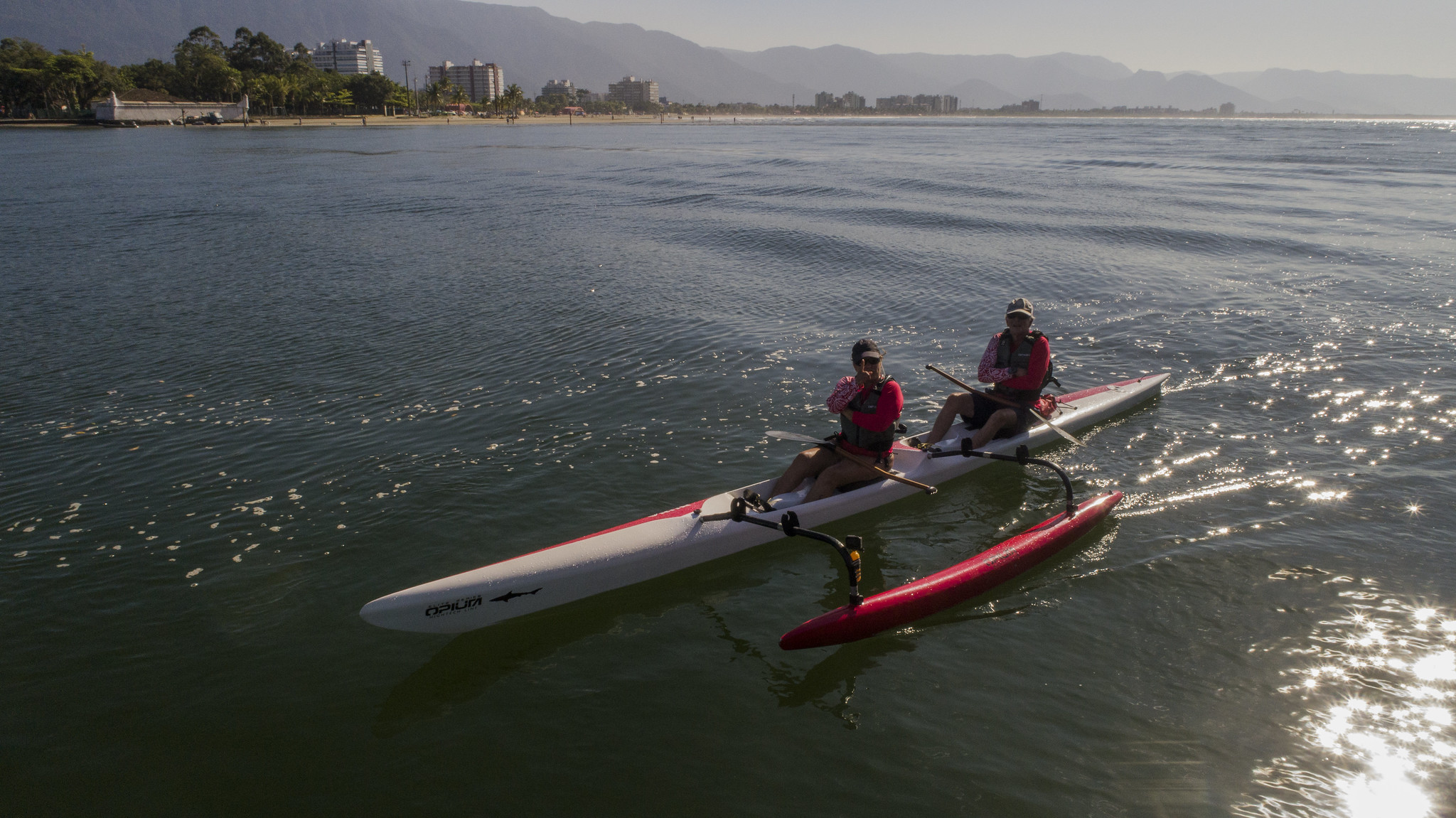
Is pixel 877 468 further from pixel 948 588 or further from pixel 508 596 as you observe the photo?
pixel 508 596

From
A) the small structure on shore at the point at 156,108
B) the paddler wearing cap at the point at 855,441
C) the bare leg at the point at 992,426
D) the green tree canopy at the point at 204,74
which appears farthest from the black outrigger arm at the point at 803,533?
the green tree canopy at the point at 204,74

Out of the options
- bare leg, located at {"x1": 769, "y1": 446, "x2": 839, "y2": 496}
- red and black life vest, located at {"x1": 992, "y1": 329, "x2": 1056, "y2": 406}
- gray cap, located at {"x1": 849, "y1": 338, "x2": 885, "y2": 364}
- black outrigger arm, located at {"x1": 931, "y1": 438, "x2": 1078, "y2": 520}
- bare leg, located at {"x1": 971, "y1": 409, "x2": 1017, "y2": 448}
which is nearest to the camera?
gray cap, located at {"x1": 849, "y1": 338, "x2": 885, "y2": 364}

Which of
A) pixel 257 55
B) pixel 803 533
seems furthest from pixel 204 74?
pixel 803 533

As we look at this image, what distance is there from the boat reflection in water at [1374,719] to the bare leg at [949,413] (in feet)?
16.4

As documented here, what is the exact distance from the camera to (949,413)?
11648mm

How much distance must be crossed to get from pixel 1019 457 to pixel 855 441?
92.5 inches

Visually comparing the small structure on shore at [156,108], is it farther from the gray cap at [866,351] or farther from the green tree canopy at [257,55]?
the gray cap at [866,351]

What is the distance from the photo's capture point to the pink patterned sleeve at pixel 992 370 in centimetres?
1159

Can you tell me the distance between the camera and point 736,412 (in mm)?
13422

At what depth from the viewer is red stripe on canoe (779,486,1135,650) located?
7469 millimetres

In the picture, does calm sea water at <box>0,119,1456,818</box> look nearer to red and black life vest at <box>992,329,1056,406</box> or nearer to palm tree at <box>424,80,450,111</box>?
red and black life vest at <box>992,329,1056,406</box>

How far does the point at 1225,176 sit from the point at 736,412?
1911 inches

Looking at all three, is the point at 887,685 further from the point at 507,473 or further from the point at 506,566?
the point at 507,473

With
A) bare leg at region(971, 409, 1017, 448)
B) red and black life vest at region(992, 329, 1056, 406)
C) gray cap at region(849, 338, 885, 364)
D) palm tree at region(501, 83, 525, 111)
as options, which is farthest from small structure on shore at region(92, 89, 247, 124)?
bare leg at region(971, 409, 1017, 448)
